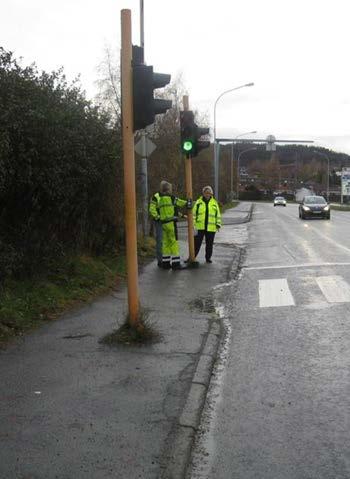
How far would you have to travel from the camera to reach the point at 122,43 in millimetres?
6316

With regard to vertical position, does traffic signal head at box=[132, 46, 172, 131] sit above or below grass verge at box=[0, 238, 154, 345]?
above

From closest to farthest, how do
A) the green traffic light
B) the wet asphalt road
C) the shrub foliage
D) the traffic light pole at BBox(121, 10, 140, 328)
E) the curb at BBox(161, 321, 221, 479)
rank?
the curb at BBox(161, 321, 221, 479) < the wet asphalt road < the traffic light pole at BBox(121, 10, 140, 328) < the shrub foliage < the green traffic light

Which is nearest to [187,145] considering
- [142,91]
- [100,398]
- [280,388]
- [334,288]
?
[334,288]

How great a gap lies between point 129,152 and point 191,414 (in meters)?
2.98

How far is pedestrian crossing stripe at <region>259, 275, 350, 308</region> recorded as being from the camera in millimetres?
9312

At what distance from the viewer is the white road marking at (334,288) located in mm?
9398

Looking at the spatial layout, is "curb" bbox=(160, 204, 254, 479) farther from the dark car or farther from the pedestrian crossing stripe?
the dark car

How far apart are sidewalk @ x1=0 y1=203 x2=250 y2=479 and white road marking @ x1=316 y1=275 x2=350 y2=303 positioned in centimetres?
233

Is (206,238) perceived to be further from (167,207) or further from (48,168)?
(48,168)

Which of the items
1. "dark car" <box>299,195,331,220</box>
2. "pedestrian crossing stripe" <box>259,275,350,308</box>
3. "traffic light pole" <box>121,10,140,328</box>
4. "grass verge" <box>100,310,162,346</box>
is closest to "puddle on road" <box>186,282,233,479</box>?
"grass verge" <box>100,310,162,346</box>

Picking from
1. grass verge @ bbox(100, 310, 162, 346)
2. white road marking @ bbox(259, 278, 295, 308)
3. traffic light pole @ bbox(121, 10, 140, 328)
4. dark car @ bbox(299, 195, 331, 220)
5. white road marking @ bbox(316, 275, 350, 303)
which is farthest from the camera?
dark car @ bbox(299, 195, 331, 220)

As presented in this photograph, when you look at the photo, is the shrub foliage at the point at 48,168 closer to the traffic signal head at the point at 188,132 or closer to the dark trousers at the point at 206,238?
the traffic signal head at the point at 188,132

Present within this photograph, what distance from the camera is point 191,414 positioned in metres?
4.54

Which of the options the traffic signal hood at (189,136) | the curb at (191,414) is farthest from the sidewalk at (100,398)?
the traffic signal hood at (189,136)
